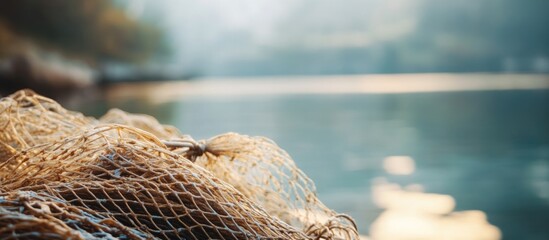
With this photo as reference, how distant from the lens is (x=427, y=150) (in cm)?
547

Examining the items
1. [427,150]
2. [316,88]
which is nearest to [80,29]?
[316,88]

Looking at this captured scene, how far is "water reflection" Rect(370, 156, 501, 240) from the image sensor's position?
264 centimetres

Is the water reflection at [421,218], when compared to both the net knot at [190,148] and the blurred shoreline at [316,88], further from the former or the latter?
the blurred shoreline at [316,88]

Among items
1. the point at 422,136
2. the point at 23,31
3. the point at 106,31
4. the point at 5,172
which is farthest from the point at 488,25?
the point at 5,172

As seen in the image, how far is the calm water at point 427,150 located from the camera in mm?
3287

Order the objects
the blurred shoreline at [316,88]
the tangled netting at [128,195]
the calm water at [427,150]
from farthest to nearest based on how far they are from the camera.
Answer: the blurred shoreline at [316,88]
the calm water at [427,150]
the tangled netting at [128,195]

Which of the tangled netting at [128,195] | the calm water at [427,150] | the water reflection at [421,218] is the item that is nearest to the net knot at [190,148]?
the tangled netting at [128,195]

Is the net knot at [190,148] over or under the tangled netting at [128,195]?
over

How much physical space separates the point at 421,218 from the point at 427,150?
2.64 metres

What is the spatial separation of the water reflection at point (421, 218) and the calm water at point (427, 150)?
0.05m

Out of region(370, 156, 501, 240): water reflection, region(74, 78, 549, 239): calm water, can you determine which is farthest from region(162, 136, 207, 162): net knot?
region(74, 78, 549, 239): calm water

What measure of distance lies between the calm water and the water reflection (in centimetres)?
5

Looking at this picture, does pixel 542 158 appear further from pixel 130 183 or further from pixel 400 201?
pixel 130 183

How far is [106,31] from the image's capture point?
2208 centimetres
